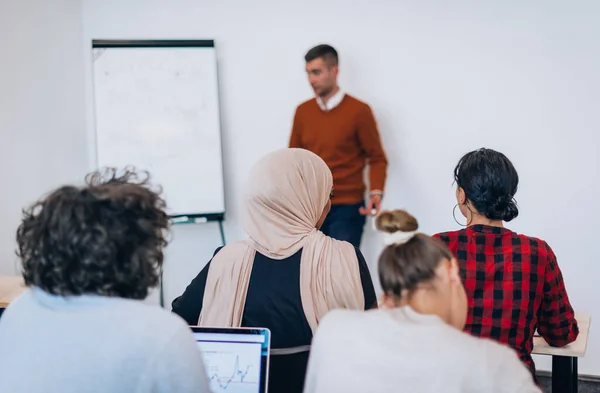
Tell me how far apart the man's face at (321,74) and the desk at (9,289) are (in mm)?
1887

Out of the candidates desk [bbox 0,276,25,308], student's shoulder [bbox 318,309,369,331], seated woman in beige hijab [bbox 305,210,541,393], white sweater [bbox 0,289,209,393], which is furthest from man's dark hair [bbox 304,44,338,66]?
white sweater [bbox 0,289,209,393]

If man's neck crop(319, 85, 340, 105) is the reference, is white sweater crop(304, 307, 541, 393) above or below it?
below

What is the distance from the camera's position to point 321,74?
4051mm

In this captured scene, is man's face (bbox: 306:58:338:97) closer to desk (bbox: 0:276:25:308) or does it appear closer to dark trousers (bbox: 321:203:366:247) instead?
dark trousers (bbox: 321:203:366:247)

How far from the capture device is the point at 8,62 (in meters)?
3.88

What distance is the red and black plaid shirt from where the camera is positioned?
79.9 inches

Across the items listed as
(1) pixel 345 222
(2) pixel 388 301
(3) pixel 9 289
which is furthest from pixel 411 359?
(1) pixel 345 222

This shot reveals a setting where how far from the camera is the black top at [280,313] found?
1.97m

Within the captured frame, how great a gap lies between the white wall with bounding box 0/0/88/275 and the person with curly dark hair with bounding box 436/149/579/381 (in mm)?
2514

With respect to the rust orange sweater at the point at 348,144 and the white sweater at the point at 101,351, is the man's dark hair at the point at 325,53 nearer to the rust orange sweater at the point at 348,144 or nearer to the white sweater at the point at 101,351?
the rust orange sweater at the point at 348,144

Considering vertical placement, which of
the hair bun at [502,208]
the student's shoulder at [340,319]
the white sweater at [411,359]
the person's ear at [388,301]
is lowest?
the white sweater at [411,359]

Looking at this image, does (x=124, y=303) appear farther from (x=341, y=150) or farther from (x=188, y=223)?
(x=188, y=223)

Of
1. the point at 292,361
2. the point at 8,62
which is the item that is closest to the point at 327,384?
the point at 292,361

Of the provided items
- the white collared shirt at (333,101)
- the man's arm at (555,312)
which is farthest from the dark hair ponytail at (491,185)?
the white collared shirt at (333,101)
